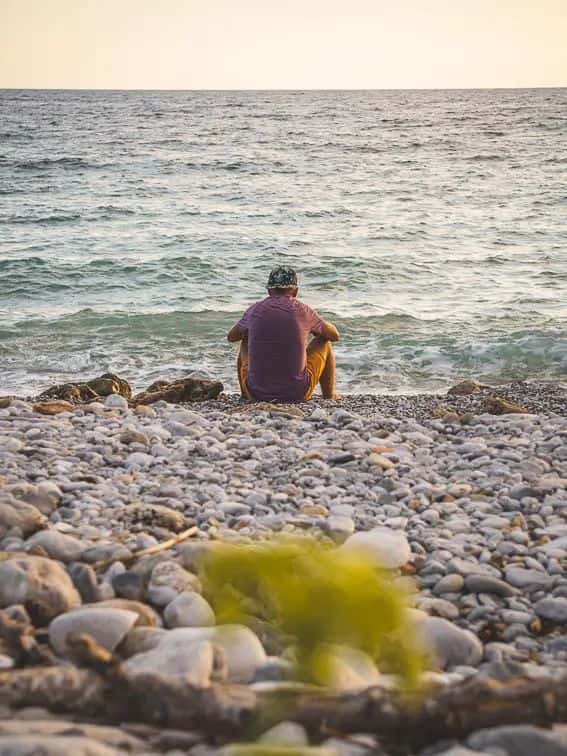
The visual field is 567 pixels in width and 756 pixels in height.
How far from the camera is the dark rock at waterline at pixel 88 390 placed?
24.4ft

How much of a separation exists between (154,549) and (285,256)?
48.0 ft

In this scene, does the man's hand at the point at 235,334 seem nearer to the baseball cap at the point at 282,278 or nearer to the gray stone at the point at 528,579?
the baseball cap at the point at 282,278

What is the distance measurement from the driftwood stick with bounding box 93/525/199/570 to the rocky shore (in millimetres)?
12

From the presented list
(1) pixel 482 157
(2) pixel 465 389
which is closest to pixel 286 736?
(2) pixel 465 389

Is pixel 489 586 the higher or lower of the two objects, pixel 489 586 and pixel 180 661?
the lower

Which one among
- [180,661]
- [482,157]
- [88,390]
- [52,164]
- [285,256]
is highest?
[482,157]

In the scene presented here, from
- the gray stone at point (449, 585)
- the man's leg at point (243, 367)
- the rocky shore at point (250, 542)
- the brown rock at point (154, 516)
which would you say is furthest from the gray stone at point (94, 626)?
the man's leg at point (243, 367)

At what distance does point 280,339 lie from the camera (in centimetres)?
683

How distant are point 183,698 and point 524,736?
74cm

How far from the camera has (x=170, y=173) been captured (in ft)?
103

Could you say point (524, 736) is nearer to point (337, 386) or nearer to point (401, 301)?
point (337, 386)

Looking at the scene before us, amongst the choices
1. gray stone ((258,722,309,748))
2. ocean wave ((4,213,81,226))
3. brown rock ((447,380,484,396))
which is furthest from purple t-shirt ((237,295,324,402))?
ocean wave ((4,213,81,226))

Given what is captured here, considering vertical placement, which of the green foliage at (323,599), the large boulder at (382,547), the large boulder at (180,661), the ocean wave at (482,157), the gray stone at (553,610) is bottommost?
the gray stone at (553,610)

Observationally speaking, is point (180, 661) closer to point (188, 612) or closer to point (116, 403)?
point (188, 612)
